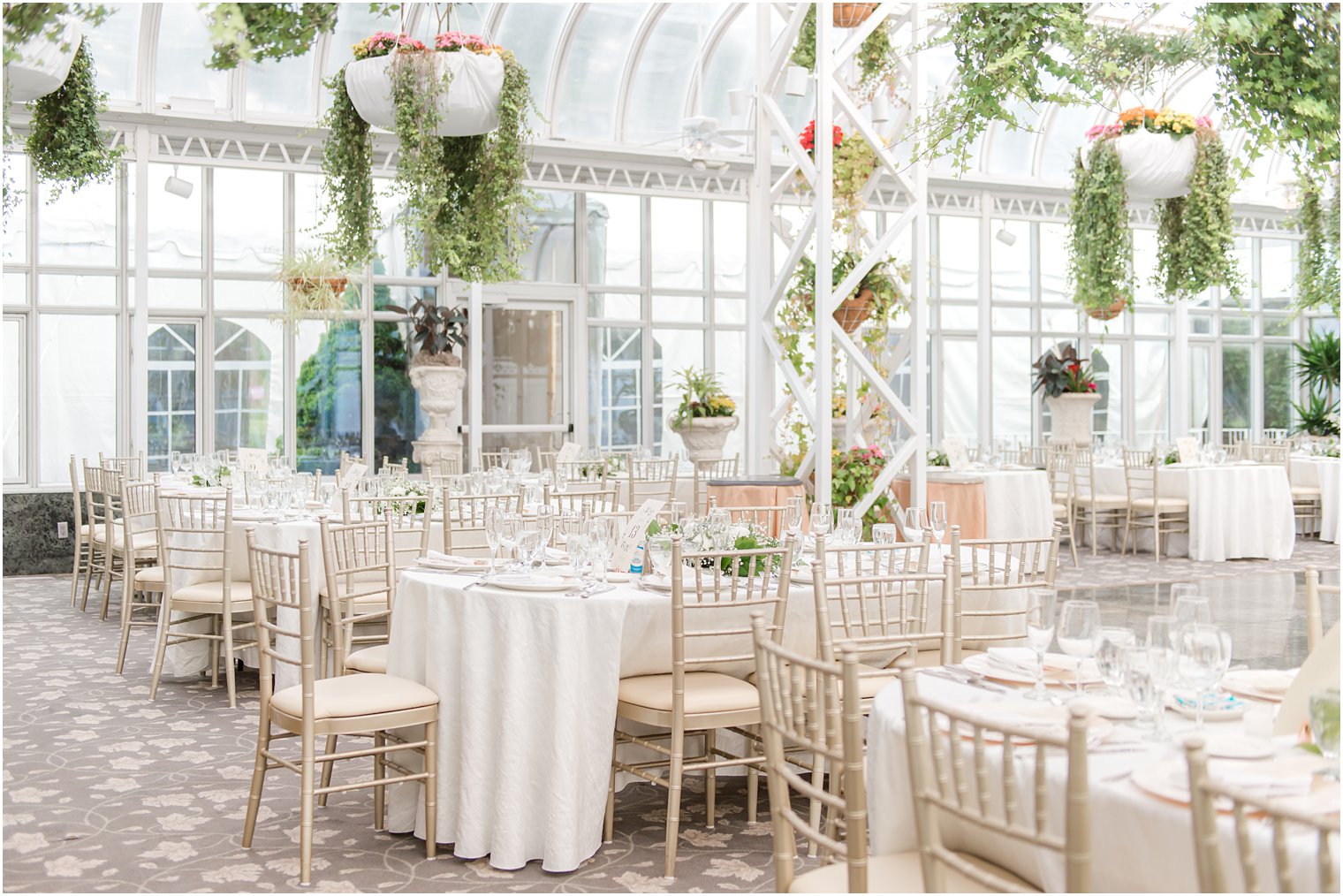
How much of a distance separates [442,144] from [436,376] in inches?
185

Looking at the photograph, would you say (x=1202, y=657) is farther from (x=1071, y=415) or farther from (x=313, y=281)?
(x=1071, y=415)

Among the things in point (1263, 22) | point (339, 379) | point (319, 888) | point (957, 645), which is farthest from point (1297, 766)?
point (339, 379)

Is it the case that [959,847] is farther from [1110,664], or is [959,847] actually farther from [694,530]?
[694,530]

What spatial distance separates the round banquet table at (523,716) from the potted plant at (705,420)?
6.57m

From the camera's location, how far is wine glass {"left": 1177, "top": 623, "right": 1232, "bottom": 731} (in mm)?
2414

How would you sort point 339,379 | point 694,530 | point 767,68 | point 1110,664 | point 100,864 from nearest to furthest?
point 1110,664, point 100,864, point 694,530, point 767,68, point 339,379

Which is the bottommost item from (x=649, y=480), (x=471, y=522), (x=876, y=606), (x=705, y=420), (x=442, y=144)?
(x=876, y=606)

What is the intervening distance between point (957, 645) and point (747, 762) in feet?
2.59

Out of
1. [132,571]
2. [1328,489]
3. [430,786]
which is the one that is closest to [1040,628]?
[430,786]

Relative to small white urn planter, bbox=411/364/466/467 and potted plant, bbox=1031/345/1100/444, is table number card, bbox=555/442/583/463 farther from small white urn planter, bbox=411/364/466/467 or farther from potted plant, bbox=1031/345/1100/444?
potted plant, bbox=1031/345/1100/444

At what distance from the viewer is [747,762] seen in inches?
158

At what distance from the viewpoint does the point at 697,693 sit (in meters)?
4.05

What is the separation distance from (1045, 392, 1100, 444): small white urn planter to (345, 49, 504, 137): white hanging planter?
895 centimetres

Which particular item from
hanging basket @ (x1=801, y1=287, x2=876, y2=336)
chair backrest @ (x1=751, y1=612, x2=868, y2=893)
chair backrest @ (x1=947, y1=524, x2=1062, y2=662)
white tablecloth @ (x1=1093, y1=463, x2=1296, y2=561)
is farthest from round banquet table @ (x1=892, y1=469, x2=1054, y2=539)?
chair backrest @ (x1=751, y1=612, x2=868, y2=893)
